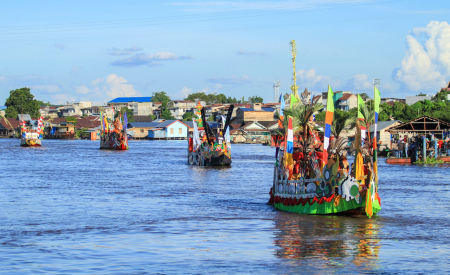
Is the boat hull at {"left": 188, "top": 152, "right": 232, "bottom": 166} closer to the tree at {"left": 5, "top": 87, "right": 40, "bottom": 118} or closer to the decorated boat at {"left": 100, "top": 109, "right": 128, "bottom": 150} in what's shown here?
the decorated boat at {"left": 100, "top": 109, "right": 128, "bottom": 150}

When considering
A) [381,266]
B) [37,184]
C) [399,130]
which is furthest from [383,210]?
[399,130]

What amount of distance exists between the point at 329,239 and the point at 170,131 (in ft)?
509

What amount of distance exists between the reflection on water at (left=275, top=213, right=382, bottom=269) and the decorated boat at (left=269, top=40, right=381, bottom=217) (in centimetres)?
45

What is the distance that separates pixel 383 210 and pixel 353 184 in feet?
19.4

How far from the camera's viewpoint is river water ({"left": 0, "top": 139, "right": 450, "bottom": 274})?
16427 millimetres

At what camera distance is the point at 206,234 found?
68.9 ft

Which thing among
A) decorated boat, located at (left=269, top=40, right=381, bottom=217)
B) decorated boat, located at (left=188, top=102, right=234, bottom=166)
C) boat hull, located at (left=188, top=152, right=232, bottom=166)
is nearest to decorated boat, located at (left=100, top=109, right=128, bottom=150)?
boat hull, located at (left=188, top=152, right=232, bottom=166)

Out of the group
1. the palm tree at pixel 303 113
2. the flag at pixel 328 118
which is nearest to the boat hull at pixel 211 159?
the palm tree at pixel 303 113

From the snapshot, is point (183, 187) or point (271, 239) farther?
point (183, 187)

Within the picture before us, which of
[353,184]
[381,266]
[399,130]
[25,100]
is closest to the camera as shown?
[381,266]

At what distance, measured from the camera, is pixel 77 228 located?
22.3m

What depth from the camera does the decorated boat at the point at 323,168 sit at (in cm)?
2152

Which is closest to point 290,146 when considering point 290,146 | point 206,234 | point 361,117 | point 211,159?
point 290,146

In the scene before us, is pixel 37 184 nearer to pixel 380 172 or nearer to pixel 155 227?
pixel 155 227
